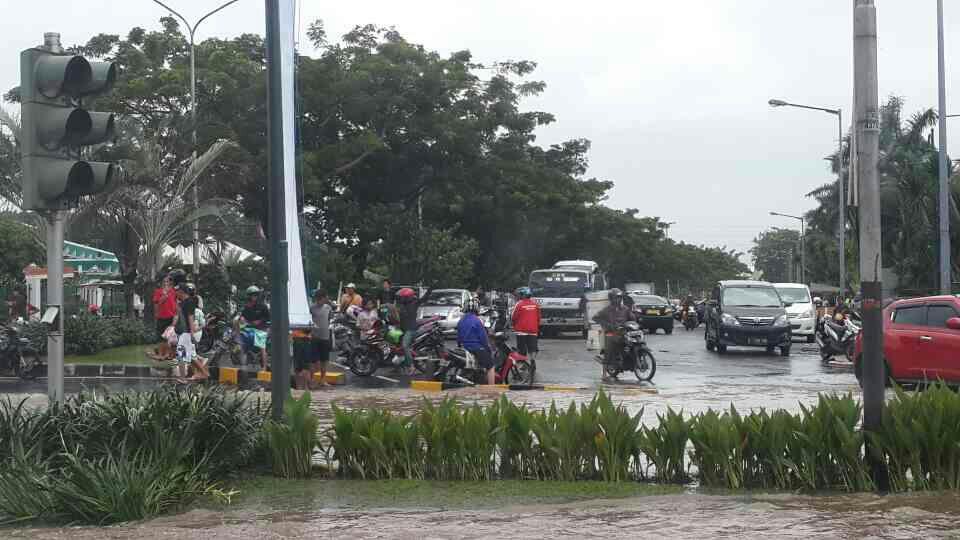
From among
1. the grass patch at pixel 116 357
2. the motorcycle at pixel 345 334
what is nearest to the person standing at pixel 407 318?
the motorcycle at pixel 345 334

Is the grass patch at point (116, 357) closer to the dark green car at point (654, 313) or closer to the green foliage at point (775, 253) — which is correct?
the dark green car at point (654, 313)

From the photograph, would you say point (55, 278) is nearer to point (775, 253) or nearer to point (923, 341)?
point (923, 341)

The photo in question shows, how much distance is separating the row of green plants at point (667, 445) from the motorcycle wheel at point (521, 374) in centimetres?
918

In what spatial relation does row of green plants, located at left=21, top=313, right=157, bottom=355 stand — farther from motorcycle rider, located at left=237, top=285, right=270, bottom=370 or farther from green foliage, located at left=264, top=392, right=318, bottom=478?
green foliage, located at left=264, top=392, right=318, bottom=478

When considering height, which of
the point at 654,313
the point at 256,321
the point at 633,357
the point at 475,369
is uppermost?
the point at 256,321

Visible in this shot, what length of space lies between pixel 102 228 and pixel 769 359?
1561 cm

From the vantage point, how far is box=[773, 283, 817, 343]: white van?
112ft

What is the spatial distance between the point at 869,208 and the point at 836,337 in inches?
634

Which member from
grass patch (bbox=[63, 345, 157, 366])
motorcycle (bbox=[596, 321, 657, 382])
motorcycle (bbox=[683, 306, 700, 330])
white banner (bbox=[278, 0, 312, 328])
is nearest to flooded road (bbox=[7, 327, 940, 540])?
white banner (bbox=[278, 0, 312, 328])

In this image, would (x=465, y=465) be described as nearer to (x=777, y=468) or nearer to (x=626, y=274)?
(x=777, y=468)

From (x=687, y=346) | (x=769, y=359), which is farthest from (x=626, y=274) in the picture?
(x=769, y=359)

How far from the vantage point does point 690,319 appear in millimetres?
50281

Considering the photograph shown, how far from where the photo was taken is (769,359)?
1008 inches

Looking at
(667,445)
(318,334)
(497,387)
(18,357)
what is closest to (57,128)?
(667,445)
